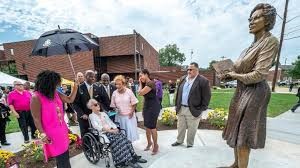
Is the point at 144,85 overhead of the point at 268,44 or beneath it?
beneath

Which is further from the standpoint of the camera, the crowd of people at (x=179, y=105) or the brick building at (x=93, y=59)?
the brick building at (x=93, y=59)

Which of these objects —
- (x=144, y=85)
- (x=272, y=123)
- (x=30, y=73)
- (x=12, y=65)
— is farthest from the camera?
(x=12, y=65)

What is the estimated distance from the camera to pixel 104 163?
4367 millimetres

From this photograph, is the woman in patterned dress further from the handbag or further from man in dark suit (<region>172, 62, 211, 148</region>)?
the handbag

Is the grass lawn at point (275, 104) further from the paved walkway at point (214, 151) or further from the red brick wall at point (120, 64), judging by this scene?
the red brick wall at point (120, 64)

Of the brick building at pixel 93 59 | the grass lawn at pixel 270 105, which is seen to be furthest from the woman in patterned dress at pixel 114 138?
the brick building at pixel 93 59

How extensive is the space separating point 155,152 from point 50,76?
9.08ft

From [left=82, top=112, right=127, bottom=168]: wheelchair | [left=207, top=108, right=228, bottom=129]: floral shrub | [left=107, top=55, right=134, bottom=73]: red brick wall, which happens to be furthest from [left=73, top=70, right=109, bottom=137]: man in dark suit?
[left=107, top=55, right=134, bottom=73]: red brick wall

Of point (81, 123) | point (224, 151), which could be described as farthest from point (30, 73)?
point (224, 151)

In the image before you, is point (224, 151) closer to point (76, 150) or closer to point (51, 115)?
point (51, 115)

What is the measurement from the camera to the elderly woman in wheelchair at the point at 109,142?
3902mm

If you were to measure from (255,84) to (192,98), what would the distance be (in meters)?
2.34

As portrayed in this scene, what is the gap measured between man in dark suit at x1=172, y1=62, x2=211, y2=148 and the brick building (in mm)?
23174

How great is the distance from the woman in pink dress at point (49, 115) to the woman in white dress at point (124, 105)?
1.71 meters
